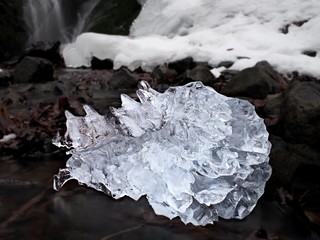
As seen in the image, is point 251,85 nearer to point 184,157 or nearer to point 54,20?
point 184,157

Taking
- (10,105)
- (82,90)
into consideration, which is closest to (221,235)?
(10,105)

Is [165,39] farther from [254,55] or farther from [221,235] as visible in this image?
[221,235]

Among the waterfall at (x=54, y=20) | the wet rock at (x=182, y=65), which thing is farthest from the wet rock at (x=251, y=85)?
the waterfall at (x=54, y=20)

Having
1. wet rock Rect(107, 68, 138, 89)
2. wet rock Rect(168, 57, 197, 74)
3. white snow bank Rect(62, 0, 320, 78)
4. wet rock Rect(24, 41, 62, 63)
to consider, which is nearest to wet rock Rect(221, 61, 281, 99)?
white snow bank Rect(62, 0, 320, 78)

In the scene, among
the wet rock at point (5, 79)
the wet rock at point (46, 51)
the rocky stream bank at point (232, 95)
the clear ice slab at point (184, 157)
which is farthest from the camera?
the wet rock at point (46, 51)

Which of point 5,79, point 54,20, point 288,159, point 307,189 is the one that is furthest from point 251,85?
point 54,20

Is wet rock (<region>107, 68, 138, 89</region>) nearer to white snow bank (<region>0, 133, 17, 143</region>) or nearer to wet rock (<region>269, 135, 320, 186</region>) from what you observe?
white snow bank (<region>0, 133, 17, 143</region>)

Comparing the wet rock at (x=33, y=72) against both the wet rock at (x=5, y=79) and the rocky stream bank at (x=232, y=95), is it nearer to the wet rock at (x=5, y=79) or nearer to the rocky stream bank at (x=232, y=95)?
the rocky stream bank at (x=232, y=95)
